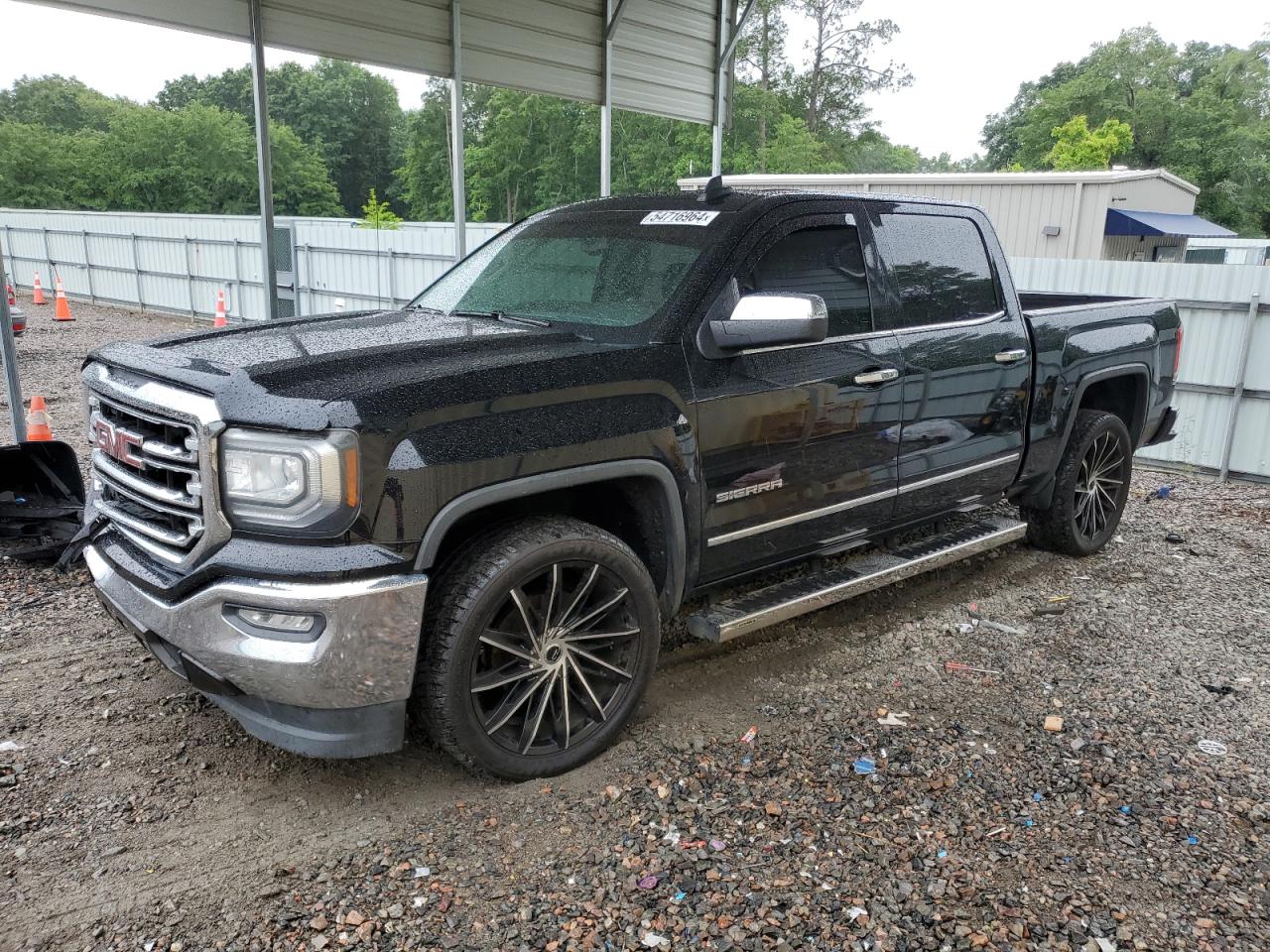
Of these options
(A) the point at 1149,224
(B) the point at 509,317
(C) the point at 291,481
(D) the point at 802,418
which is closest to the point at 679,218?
(B) the point at 509,317

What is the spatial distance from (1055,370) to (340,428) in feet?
13.2

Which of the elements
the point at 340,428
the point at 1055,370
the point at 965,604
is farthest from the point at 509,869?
the point at 1055,370

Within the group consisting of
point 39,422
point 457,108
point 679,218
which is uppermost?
point 457,108

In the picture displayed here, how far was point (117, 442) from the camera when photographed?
3338 mm

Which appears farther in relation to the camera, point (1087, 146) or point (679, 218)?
point (1087, 146)

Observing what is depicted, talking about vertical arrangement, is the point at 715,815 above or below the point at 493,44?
below

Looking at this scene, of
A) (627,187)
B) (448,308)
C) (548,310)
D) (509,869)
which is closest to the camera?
(509,869)

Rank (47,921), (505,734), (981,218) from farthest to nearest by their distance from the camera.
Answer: (981,218), (505,734), (47,921)

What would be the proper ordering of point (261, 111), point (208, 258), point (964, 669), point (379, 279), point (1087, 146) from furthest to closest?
point (1087, 146)
point (208, 258)
point (379, 279)
point (261, 111)
point (964, 669)

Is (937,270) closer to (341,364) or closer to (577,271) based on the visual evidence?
(577,271)

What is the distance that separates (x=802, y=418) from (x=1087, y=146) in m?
49.4

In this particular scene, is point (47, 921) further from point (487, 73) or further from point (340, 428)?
point (487, 73)

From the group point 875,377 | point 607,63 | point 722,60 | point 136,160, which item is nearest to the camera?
point 875,377

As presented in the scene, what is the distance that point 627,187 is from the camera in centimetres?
5175
